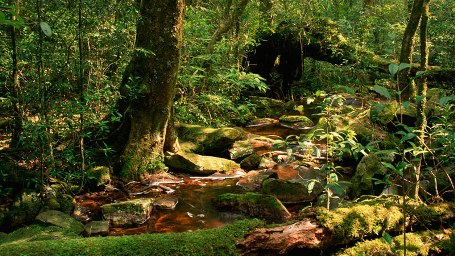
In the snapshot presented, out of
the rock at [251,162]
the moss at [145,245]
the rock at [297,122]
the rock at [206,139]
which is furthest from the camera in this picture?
the rock at [297,122]

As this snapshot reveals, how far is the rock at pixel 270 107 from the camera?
14834mm

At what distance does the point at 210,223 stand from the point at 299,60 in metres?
11.8

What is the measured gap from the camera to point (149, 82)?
22.7 ft

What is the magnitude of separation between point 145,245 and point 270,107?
42.5 ft

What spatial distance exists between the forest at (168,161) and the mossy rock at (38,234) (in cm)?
3

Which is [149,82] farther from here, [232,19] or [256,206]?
[232,19]

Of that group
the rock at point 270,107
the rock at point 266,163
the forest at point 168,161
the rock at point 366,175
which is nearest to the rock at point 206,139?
the forest at point 168,161

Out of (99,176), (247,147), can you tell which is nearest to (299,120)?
(247,147)

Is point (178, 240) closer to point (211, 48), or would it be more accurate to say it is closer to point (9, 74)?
point (9, 74)

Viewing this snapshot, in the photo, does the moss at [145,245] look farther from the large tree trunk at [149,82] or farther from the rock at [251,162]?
the rock at [251,162]

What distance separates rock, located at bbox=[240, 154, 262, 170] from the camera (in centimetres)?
839

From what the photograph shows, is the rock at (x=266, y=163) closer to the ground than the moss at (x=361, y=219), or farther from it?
closer to the ground

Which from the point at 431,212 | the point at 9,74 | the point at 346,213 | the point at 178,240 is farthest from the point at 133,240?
the point at 9,74

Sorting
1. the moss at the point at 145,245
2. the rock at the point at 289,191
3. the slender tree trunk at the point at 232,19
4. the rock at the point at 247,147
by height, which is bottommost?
the rock at the point at 289,191
